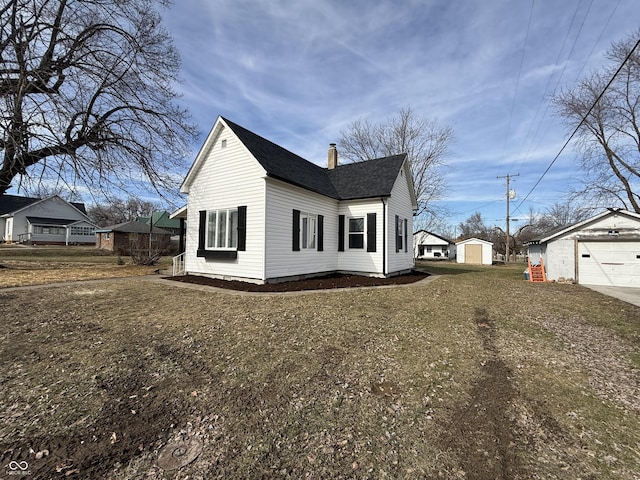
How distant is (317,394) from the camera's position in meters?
3.39

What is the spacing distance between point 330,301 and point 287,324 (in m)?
2.23

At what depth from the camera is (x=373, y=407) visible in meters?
3.16

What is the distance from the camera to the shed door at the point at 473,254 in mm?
38781

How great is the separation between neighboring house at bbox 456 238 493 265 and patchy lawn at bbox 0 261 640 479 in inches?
1384

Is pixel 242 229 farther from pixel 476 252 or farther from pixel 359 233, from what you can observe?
pixel 476 252

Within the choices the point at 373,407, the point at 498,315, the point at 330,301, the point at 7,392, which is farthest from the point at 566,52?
the point at 7,392

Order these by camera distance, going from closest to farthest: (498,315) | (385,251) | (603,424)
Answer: (603,424) → (498,315) → (385,251)

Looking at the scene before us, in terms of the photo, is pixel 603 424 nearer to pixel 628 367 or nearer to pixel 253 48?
pixel 628 367

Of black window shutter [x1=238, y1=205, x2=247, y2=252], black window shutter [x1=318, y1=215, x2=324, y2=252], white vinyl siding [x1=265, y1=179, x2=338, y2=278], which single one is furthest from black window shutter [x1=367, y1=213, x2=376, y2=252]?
black window shutter [x1=238, y1=205, x2=247, y2=252]

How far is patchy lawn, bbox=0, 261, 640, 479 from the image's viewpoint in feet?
7.82

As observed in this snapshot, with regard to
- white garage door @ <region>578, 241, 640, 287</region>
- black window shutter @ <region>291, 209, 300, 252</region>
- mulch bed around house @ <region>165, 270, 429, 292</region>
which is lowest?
mulch bed around house @ <region>165, 270, 429, 292</region>

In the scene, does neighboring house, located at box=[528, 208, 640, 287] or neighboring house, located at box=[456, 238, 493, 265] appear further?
neighboring house, located at box=[456, 238, 493, 265]

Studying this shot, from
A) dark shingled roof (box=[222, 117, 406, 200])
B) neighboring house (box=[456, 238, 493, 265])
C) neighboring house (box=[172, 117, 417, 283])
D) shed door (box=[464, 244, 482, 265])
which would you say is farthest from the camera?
shed door (box=[464, 244, 482, 265])

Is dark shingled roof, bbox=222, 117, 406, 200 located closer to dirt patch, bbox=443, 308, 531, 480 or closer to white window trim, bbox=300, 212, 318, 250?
white window trim, bbox=300, 212, 318, 250
